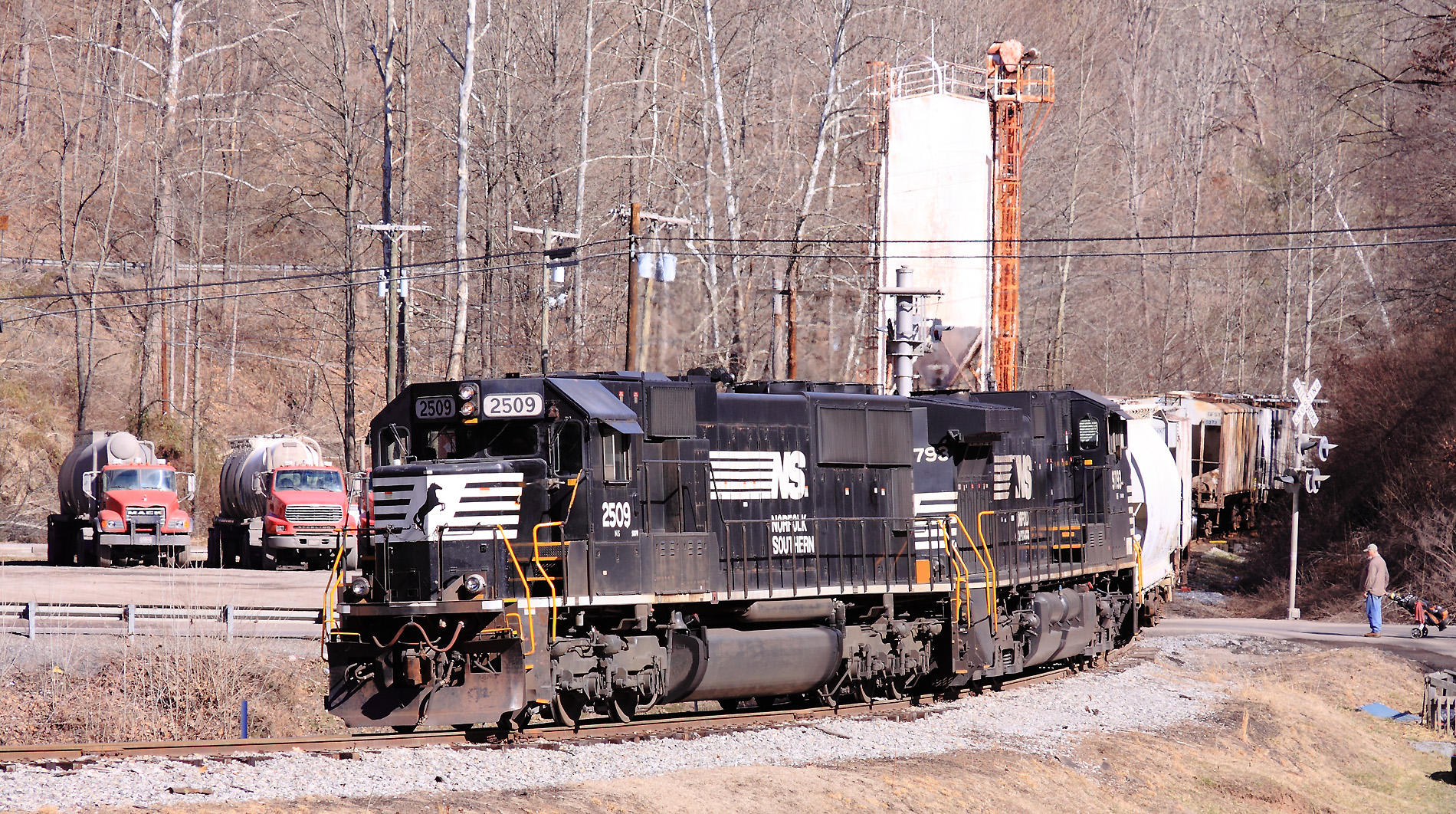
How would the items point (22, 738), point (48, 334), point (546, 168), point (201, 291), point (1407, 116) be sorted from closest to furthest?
point (22, 738) → point (546, 168) → point (1407, 116) → point (48, 334) → point (201, 291)

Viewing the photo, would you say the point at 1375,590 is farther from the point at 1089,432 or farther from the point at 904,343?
the point at 904,343

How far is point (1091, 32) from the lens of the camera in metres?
61.7

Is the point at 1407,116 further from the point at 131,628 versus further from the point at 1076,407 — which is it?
the point at 131,628

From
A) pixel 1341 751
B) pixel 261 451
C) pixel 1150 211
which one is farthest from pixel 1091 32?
pixel 1341 751

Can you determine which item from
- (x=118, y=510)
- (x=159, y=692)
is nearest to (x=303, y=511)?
(x=118, y=510)

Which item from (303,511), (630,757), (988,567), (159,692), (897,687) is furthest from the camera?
(303,511)

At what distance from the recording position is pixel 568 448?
1185cm

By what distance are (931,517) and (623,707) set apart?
469 cm

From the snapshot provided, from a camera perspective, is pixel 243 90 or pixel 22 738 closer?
pixel 22 738

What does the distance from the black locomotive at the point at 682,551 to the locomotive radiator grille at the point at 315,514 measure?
1707 centimetres

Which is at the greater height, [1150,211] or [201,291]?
[1150,211]

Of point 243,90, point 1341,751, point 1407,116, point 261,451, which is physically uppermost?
point 243,90

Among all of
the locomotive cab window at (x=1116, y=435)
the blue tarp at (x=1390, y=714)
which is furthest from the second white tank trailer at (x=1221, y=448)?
the blue tarp at (x=1390, y=714)

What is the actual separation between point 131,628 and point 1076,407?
1377 cm
